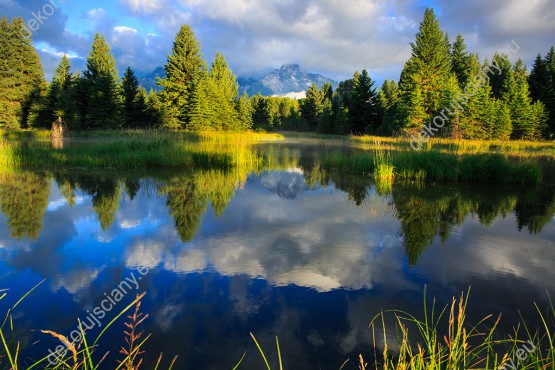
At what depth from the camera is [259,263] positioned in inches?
161

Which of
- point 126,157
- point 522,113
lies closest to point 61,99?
point 126,157

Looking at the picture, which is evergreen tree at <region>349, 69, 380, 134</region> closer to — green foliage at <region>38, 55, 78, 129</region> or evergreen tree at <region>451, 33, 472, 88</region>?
evergreen tree at <region>451, 33, 472, 88</region>

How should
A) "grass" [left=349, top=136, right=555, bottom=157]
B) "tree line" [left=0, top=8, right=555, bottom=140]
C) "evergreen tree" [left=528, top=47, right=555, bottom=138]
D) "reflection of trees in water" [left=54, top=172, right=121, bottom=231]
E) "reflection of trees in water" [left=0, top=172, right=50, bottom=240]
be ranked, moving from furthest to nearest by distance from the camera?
"evergreen tree" [left=528, top=47, right=555, bottom=138]
"tree line" [left=0, top=8, right=555, bottom=140]
"grass" [left=349, top=136, right=555, bottom=157]
"reflection of trees in water" [left=54, top=172, right=121, bottom=231]
"reflection of trees in water" [left=0, top=172, right=50, bottom=240]

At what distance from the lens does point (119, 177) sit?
9.95 metres

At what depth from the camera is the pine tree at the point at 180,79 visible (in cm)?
3366

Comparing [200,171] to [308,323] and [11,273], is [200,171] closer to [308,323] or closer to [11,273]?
[11,273]

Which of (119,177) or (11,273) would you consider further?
(119,177)

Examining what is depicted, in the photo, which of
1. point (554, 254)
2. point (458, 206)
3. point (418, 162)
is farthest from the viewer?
point (418, 162)

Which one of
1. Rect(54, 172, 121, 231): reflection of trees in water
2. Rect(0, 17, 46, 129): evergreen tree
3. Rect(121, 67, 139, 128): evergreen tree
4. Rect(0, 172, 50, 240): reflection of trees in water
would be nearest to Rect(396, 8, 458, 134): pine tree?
Rect(121, 67, 139, 128): evergreen tree

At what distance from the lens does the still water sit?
269 centimetres

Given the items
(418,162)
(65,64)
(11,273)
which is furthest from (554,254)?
(65,64)

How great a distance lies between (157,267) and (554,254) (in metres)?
4.90

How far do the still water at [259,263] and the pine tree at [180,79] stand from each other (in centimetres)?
2684

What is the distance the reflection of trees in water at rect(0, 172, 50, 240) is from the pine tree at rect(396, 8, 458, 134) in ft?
95.6
